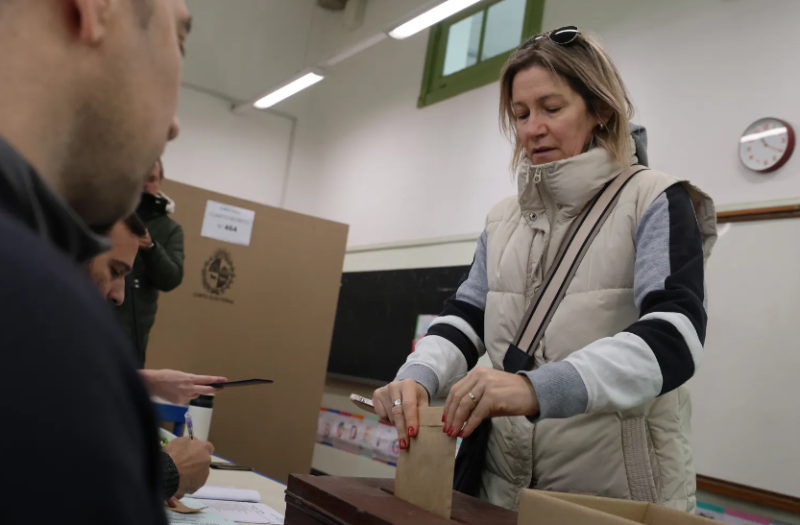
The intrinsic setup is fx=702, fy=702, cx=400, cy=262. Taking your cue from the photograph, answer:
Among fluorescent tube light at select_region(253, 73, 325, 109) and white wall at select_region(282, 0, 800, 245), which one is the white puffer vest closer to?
white wall at select_region(282, 0, 800, 245)

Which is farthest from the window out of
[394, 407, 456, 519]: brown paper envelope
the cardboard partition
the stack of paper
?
[394, 407, 456, 519]: brown paper envelope

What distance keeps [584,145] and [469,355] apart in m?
0.43

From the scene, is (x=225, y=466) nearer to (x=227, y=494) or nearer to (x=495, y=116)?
(x=227, y=494)

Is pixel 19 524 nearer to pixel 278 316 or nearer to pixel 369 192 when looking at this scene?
pixel 278 316

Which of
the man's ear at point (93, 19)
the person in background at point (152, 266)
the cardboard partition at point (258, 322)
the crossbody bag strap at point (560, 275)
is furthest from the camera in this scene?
the cardboard partition at point (258, 322)

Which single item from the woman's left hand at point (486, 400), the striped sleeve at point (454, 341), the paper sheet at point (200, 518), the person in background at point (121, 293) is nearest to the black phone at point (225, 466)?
the person in background at point (121, 293)

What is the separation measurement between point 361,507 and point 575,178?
2.15 feet

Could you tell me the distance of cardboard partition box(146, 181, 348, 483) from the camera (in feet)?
10.4

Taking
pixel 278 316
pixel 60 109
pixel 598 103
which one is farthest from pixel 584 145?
pixel 278 316

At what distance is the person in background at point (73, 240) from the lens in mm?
242

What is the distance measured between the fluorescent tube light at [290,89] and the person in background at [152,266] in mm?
2458

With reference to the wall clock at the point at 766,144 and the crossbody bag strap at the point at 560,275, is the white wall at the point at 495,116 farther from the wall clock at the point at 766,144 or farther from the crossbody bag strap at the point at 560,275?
the crossbody bag strap at the point at 560,275

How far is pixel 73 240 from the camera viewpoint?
0.37 metres

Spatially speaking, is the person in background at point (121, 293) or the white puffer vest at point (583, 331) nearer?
the white puffer vest at point (583, 331)
